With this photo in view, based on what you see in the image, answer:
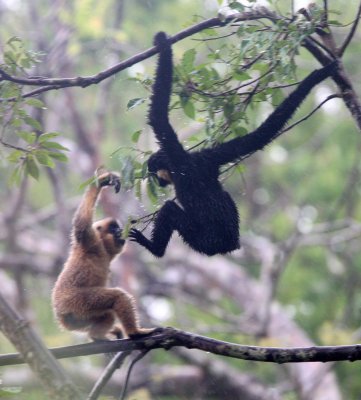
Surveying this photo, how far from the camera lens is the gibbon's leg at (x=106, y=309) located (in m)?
5.43

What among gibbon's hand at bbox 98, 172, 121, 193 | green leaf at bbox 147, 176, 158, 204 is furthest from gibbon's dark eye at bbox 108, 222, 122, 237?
green leaf at bbox 147, 176, 158, 204

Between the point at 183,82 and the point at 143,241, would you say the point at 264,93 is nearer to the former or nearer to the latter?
the point at 183,82

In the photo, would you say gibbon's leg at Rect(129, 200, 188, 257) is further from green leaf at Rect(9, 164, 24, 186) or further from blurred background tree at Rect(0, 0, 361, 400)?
blurred background tree at Rect(0, 0, 361, 400)

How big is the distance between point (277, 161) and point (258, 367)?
532 cm

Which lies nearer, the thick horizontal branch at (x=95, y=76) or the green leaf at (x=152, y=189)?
the thick horizontal branch at (x=95, y=76)

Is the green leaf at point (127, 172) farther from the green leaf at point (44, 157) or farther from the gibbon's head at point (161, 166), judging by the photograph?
the gibbon's head at point (161, 166)

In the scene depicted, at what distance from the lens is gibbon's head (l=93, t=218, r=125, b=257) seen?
A: 6.37m

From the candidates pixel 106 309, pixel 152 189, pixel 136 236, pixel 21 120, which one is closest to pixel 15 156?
pixel 21 120

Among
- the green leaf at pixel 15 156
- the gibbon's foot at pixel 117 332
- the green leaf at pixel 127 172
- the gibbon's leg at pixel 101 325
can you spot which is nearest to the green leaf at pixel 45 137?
the green leaf at pixel 15 156

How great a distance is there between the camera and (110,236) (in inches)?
251

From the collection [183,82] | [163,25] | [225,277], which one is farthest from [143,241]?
[163,25]

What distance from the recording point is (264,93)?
4.94m

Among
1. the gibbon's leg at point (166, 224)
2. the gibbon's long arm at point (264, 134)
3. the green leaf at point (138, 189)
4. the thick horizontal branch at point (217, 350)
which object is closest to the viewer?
the thick horizontal branch at point (217, 350)

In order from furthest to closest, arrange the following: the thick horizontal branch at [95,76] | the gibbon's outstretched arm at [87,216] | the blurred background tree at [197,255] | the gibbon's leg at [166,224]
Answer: the blurred background tree at [197,255] → the gibbon's outstretched arm at [87,216] → the gibbon's leg at [166,224] → the thick horizontal branch at [95,76]
